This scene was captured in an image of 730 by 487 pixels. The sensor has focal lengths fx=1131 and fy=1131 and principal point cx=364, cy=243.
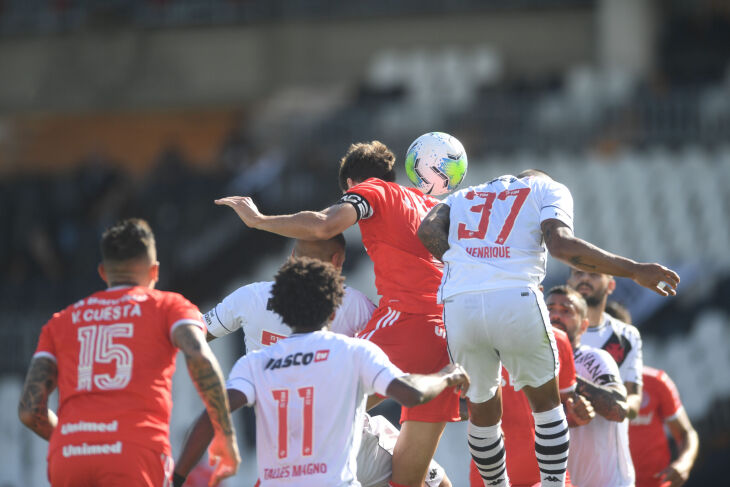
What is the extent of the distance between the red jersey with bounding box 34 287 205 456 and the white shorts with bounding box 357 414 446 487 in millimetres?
1537

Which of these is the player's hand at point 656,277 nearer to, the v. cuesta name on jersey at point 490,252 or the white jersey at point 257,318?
the v. cuesta name on jersey at point 490,252

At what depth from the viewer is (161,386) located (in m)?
5.32

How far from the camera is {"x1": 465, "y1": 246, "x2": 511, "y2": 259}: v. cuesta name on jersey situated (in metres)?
6.12

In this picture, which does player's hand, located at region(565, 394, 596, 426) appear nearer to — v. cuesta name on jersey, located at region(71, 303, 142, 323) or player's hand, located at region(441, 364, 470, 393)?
player's hand, located at region(441, 364, 470, 393)

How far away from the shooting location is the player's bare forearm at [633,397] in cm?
760

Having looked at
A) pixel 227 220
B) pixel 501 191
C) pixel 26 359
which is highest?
pixel 501 191

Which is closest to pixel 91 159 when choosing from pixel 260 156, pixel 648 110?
pixel 260 156

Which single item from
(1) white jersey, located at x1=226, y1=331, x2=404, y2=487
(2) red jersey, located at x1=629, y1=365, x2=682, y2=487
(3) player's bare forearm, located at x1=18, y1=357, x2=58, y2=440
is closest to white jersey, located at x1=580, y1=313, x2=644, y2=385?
(2) red jersey, located at x1=629, y1=365, x2=682, y2=487

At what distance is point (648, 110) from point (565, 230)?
12.4 metres

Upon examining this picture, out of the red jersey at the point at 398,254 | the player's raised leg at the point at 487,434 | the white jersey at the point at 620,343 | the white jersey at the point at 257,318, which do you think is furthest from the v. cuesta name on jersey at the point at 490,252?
the white jersey at the point at 620,343

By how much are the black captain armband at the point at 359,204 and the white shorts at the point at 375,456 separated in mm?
1175

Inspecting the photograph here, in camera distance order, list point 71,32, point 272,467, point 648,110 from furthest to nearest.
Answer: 1. point 71,32
2. point 648,110
3. point 272,467

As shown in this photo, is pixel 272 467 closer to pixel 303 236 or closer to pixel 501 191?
pixel 303 236

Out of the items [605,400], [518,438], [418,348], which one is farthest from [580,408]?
[418,348]
